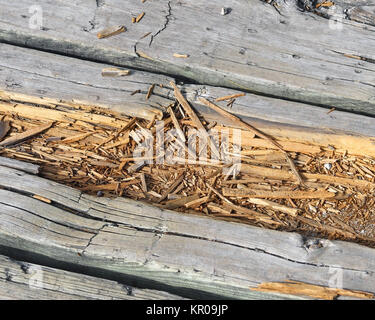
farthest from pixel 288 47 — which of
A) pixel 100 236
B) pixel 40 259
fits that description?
pixel 40 259

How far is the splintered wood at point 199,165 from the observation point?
10.2 feet

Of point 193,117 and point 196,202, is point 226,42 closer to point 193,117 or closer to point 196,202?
point 193,117

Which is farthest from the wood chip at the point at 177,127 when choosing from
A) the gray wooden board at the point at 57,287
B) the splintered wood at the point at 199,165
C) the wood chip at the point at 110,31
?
the gray wooden board at the point at 57,287

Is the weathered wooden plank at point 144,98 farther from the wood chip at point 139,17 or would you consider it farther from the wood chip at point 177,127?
the wood chip at point 139,17

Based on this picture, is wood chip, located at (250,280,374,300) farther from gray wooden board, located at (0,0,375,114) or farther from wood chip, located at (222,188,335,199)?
gray wooden board, located at (0,0,375,114)

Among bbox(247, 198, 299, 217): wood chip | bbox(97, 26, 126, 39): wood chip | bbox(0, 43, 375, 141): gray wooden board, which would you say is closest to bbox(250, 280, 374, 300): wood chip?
bbox(247, 198, 299, 217): wood chip

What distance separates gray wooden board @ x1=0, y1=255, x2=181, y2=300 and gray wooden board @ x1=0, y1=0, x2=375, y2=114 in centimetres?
169

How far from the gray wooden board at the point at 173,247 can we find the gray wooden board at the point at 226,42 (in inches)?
47.2

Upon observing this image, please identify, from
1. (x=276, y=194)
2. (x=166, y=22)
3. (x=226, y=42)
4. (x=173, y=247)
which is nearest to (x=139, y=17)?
(x=166, y=22)

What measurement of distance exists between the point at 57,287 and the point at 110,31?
205 cm

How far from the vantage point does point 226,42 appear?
3.73m

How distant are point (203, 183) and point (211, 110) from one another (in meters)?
0.55

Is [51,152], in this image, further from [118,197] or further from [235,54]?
[235,54]

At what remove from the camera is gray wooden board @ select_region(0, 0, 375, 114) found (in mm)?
3545
